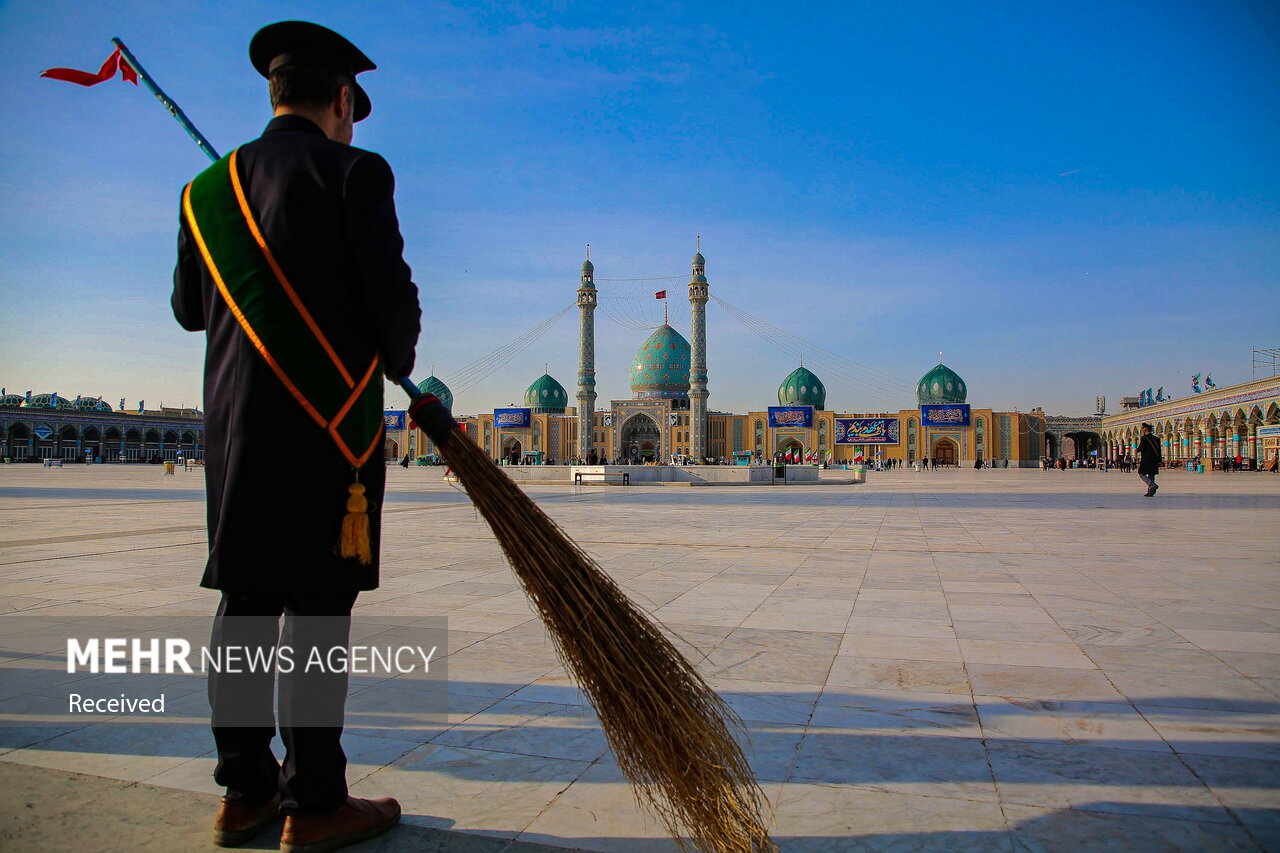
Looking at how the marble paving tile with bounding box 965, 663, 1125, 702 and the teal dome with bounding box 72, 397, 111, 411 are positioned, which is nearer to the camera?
the marble paving tile with bounding box 965, 663, 1125, 702

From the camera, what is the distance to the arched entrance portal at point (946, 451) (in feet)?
181

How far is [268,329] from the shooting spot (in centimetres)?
158

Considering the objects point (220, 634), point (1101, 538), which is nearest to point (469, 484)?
point (220, 634)

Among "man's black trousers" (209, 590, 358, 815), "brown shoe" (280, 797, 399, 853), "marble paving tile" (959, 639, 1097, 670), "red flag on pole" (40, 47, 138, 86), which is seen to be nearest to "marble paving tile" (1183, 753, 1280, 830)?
"marble paving tile" (959, 639, 1097, 670)

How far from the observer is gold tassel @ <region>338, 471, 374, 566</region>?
161cm

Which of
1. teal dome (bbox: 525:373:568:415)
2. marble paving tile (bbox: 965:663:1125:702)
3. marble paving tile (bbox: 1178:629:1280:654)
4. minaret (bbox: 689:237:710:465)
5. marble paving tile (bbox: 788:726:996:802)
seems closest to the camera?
marble paving tile (bbox: 788:726:996:802)

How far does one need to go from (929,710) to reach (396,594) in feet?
9.51

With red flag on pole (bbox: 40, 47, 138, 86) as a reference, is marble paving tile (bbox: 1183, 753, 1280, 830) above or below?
below

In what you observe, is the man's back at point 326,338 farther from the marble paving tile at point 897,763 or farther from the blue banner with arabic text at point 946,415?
the blue banner with arabic text at point 946,415

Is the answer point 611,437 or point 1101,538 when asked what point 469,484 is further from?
point 611,437

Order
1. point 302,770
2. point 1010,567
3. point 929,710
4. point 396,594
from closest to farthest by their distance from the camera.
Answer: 1. point 302,770
2. point 929,710
3. point 396,594
4. point 1010,567

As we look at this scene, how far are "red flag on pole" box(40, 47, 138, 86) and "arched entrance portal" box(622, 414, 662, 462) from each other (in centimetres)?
5427

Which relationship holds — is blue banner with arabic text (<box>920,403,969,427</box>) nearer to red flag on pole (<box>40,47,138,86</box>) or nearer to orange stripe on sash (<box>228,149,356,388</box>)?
red flag on pole (<box>40,47,138,86</box>)

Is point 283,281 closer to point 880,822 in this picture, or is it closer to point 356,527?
point 356,527
